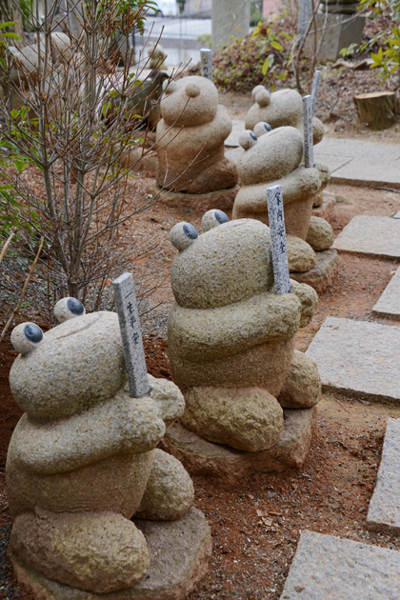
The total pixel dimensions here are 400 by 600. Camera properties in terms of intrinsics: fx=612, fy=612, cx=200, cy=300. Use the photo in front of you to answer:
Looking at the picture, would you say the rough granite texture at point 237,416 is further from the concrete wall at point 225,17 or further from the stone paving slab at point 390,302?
the concrete wall at point 225,17

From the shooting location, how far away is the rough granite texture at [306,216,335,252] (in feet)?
15.6

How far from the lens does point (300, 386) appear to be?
2.74 m

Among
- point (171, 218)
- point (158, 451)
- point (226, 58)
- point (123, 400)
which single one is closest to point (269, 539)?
point (158, 451)

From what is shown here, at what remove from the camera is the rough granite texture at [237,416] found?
2463 mm

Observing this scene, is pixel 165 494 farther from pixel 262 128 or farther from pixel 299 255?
pixel 262 128

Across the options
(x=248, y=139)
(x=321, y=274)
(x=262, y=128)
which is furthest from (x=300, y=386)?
(x=262, y=128)

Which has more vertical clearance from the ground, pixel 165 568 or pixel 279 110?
pixel 279 110

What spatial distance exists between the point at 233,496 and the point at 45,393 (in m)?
1.10

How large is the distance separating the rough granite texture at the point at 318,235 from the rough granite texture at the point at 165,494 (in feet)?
9.58

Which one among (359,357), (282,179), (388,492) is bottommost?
(359,357)

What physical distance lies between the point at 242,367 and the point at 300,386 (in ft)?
1.33

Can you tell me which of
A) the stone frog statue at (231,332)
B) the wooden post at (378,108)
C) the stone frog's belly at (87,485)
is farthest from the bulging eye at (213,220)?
the wooden post at (378,108)

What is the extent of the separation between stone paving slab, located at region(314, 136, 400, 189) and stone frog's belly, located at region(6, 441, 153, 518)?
5405mm

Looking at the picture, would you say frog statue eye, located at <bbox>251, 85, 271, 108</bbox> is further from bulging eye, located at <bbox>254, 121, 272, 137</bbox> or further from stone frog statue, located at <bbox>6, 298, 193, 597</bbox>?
stone frog statue, located at <bbox>6, 298, 193, 597</bbox>
